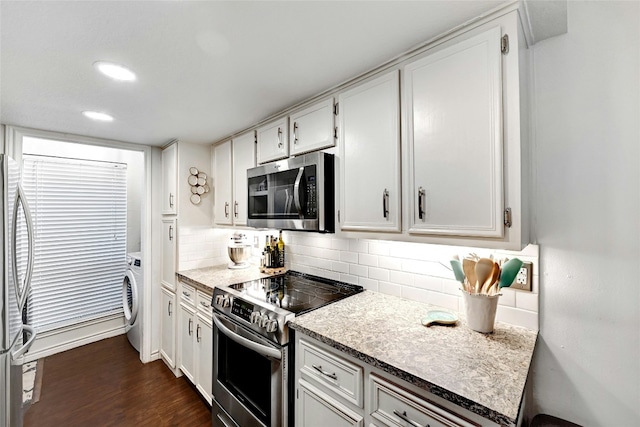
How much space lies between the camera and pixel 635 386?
1.01 meters

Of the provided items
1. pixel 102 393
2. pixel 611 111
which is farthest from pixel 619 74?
pixel 102 393

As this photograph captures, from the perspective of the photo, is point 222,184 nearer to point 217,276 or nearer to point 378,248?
point 217,276

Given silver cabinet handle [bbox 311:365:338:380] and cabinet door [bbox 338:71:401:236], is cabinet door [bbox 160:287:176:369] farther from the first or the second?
cabinet door [bbox 338:71:401:236]

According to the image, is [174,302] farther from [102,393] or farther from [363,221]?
[363,221]

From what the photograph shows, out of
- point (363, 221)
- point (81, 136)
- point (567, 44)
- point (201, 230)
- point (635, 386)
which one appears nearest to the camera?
A: point (635, 386)

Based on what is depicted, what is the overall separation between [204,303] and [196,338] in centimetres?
36

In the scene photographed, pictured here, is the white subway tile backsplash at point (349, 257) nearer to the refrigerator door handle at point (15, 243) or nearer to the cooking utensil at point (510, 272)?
the cooking utensil at point (510, 272)

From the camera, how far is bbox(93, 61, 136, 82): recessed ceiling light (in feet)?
4.33

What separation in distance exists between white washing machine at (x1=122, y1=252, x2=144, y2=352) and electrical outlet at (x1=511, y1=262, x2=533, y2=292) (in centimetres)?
326

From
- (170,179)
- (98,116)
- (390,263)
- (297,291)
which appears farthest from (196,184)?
(390,263)

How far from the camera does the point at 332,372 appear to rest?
1.17m

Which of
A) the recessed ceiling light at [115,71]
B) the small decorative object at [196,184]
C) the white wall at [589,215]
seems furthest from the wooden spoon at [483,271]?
the small decorative object at [196,184]

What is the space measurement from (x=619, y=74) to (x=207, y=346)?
2780 mm

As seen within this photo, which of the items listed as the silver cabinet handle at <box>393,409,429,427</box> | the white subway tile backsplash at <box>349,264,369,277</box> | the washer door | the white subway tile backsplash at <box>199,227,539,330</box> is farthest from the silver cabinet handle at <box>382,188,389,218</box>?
the washer door
